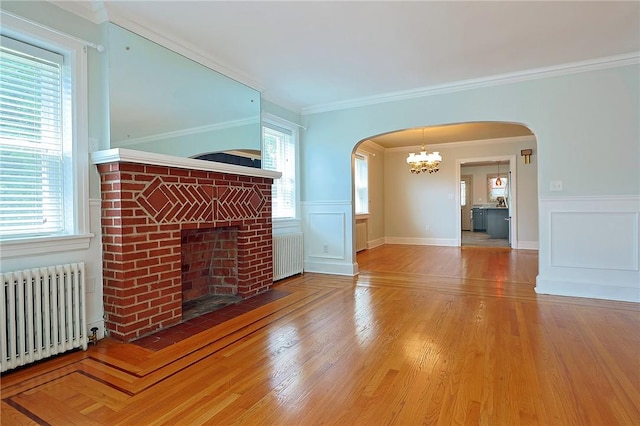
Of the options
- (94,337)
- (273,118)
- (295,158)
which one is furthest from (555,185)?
(94,337)

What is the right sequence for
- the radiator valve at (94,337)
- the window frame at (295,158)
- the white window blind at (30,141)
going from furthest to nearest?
1. the window frame at (295,158)
2. the radiator valve at (94,337)
3. the white window blind at (30,141)

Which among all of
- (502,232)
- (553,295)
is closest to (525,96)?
(553,295)

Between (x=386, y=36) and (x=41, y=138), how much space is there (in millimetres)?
2748

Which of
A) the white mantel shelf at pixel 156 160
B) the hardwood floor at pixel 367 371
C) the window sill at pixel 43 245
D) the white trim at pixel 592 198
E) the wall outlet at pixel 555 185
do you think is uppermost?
the white mantel shelf at pixel 156 160

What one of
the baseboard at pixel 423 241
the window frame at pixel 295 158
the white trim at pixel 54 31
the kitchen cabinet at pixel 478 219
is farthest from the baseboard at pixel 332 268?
the kitchen cabinet at pixel 478 219

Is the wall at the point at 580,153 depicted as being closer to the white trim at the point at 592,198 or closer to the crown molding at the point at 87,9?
the white trim at the point at 592,198

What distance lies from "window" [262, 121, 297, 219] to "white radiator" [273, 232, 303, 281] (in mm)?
340

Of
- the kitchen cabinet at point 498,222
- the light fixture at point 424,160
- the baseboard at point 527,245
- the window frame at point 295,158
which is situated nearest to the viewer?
the window frame at point 295,158

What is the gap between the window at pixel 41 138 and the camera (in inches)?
84.4

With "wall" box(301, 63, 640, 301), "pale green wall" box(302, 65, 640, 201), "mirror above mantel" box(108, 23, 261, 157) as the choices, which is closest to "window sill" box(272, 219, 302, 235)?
"mirror above mantel" box(108, 23, 261, 157)

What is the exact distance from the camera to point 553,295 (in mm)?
3617

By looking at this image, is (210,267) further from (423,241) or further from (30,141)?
(423,241)

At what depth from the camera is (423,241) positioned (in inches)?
323

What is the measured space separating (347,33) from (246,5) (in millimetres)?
860
